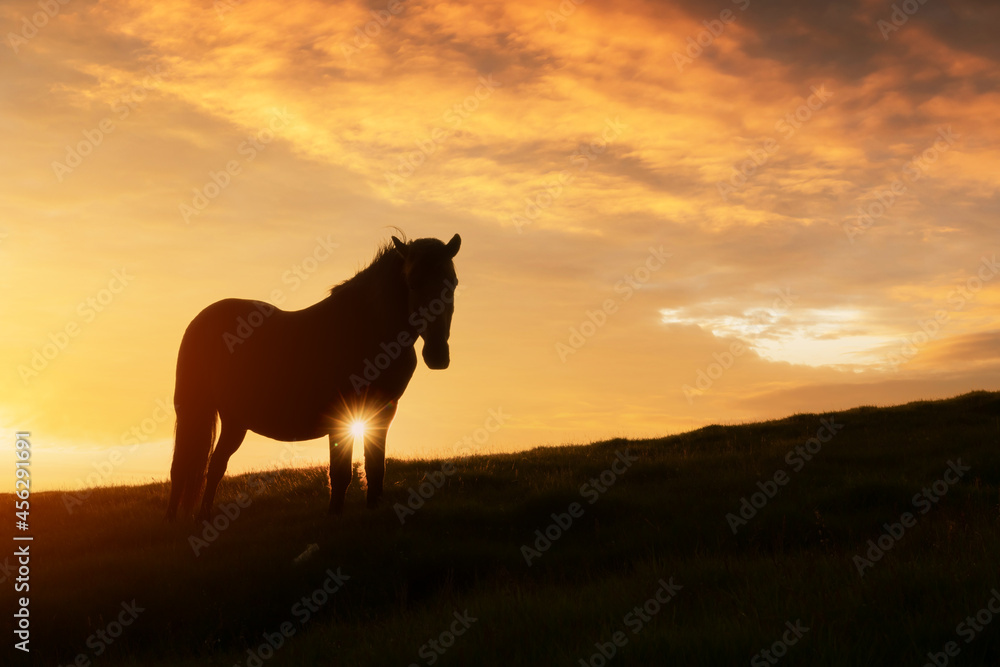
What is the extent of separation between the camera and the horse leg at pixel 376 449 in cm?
1062

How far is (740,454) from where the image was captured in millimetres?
14531

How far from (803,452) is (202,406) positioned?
10.9 meters

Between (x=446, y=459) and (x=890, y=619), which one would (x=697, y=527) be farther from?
(x=446, y=459)

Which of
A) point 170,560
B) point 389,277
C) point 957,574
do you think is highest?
point 389,277

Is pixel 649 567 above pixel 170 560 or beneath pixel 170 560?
above

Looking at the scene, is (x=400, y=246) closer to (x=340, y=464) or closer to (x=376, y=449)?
(x=376, y=449)

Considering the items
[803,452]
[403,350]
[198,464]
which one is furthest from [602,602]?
[803,452]

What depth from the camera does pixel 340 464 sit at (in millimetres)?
10633
